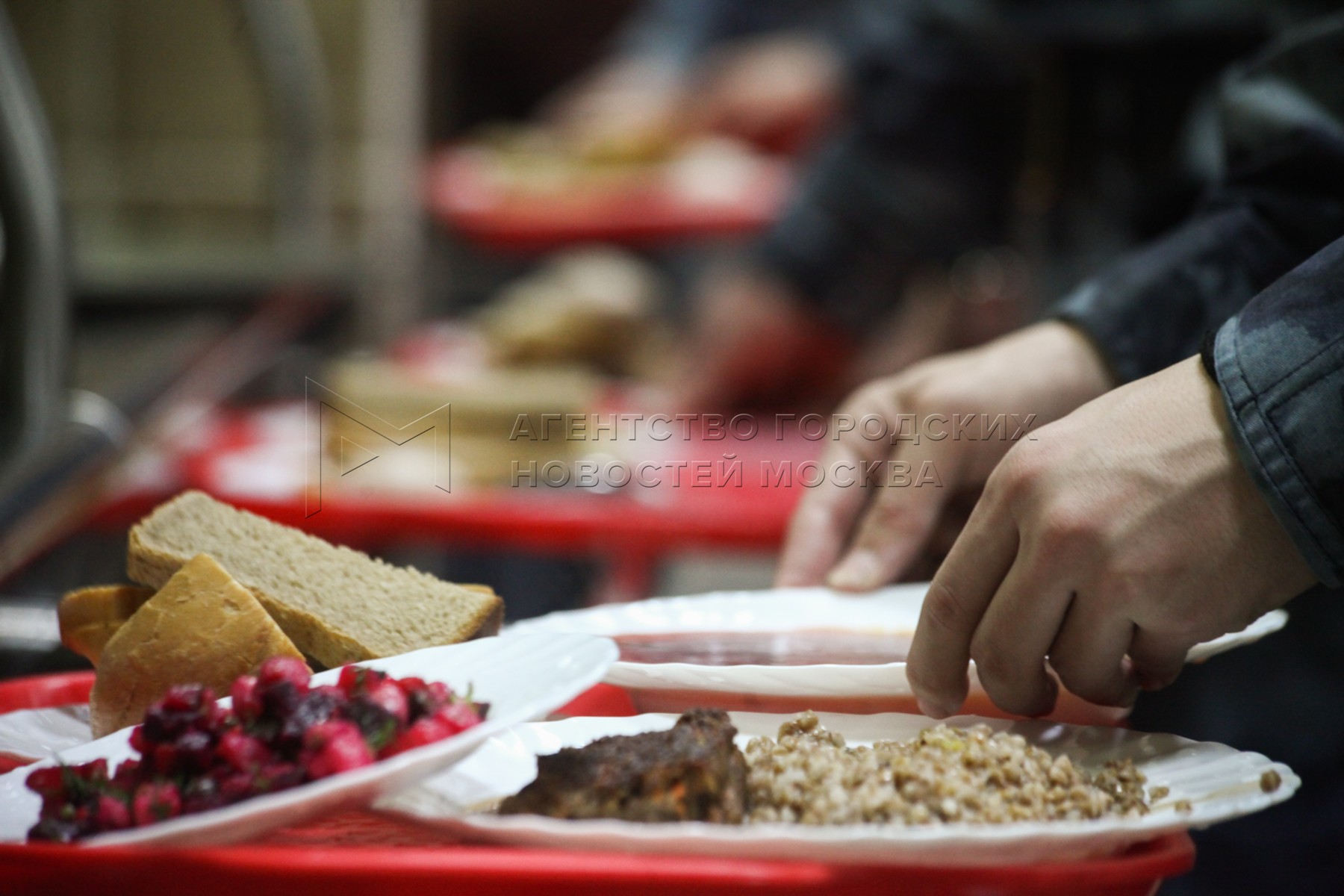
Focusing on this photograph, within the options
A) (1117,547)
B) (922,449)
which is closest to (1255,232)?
(922,449)

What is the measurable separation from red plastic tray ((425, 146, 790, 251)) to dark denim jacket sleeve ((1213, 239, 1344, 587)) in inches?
58.3

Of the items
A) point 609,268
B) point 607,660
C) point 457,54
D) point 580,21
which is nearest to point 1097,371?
point 607,660

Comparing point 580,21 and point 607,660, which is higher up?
point 580,21

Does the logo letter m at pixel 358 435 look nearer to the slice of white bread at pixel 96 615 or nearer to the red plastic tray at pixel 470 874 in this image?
the slice of white bread at pixel 96 615

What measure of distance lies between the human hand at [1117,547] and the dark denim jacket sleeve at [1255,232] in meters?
0.25

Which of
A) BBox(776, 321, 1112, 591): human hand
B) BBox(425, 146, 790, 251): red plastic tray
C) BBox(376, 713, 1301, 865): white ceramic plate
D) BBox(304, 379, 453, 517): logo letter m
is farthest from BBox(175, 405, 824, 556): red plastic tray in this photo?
BBox(425, 146, 790, 251): red plastic tray

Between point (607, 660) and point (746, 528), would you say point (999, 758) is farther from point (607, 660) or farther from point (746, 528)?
point (746, 528)

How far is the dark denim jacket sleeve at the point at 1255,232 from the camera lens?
0.68 m

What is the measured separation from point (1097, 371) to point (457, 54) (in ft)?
7.08

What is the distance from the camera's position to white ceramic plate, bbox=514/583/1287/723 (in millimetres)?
462

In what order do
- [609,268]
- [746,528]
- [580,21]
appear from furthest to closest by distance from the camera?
[580,21] < [609,268] < [746,528]

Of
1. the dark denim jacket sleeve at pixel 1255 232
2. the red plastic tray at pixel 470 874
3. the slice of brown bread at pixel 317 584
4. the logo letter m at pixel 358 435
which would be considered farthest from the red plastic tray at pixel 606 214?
the red plastic tray at pixel 470 874

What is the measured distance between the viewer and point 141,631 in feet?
1.42

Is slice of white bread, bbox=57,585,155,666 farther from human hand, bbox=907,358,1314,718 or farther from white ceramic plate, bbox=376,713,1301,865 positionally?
human hand, bbox=907,358,1314,718
